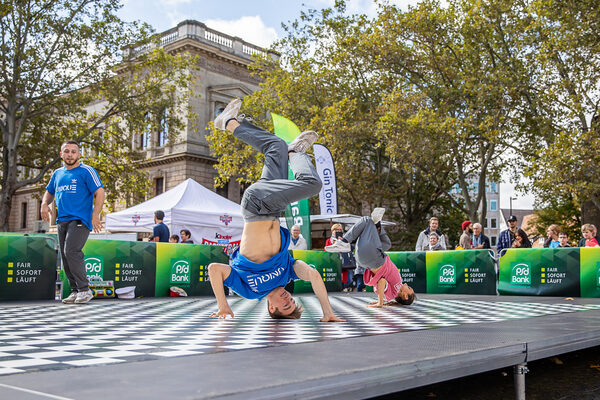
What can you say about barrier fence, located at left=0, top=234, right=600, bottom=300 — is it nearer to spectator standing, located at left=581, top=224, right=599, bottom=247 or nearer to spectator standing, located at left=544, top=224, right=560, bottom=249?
spectator standing, located at left=581, top=224, right=599, bottom=247

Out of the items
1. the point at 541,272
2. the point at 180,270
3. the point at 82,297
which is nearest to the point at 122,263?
the point at 180,270

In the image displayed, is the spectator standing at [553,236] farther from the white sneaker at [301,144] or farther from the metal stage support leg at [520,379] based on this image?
the metal stage support leg at [520,379]

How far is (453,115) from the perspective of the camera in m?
25.3

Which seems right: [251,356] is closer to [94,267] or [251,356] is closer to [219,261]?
[94,267]

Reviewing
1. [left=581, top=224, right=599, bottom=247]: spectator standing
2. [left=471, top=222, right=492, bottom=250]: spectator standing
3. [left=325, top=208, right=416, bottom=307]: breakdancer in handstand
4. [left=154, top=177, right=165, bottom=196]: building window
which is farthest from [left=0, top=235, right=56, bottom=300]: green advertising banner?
[left=154, top=177, right=165, bottom=196]: building window

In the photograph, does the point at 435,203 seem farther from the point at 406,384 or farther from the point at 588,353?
the point at 406,384

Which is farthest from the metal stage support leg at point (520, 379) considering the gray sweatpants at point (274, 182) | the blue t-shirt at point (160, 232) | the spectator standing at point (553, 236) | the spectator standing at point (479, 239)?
the spectator standing at point (553, 236)

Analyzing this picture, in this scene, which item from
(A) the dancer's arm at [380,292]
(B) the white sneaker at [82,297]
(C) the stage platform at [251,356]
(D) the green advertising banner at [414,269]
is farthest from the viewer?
(D) the green advertising banner at [414,269]

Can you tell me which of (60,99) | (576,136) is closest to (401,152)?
(576,136)

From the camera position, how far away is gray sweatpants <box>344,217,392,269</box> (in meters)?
8.09

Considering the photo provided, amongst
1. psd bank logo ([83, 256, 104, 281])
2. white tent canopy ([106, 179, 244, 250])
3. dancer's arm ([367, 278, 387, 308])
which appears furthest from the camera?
white tent canopy ([106, 179, 244, 250])

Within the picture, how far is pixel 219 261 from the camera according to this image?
11578mm

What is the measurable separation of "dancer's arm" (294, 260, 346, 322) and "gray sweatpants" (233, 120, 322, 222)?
57 cm

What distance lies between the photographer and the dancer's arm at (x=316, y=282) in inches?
193
